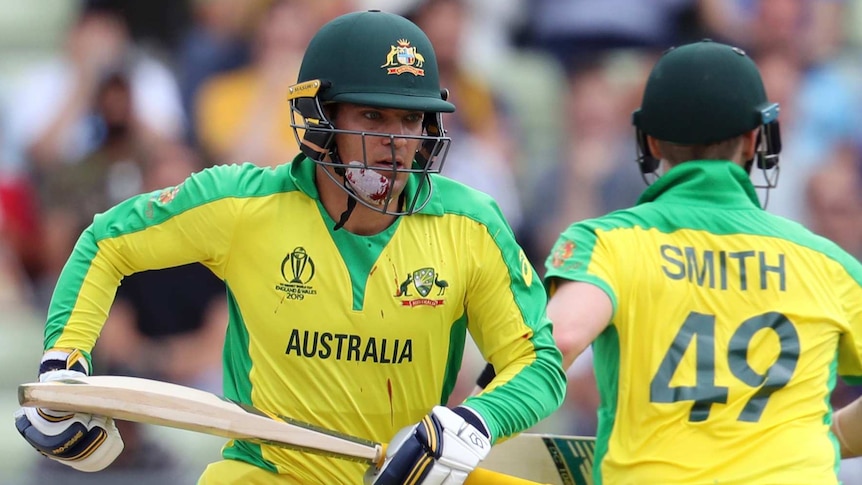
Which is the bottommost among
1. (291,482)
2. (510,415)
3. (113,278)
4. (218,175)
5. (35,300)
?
(35,300)

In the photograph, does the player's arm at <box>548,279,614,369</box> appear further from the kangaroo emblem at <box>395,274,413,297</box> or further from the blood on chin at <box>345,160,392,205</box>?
the blood on chin at <box>345,160,392,205</box>

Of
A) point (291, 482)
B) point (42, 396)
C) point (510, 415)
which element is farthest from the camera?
point (291, 482)

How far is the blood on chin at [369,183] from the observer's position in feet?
12.6

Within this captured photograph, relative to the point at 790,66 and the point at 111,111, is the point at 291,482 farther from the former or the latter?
the point at 790,66

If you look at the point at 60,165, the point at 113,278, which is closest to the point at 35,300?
the point at 60,165

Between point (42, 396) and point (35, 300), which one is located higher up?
point (42, 396)

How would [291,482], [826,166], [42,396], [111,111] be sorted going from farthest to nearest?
[826,166]
[111,111]
[291,482]
[42,396]

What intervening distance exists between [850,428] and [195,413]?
2.31 m

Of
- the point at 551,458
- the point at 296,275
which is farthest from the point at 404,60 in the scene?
the point at 551,458

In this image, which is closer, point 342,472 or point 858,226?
point 342,472

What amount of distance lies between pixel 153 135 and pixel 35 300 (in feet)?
3.81

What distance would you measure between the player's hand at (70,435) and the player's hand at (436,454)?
2.39ft

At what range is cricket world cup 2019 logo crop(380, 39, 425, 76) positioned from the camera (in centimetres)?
388

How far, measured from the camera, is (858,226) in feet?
26.6
